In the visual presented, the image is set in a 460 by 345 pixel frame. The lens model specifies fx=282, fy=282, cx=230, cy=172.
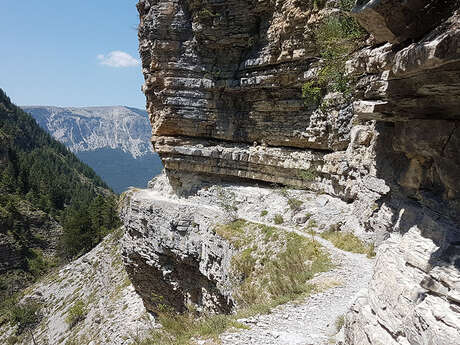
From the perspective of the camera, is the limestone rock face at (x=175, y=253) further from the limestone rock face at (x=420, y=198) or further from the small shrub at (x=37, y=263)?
the small shrub at (x=37, y=263)

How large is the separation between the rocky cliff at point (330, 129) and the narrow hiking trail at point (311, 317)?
1571mm

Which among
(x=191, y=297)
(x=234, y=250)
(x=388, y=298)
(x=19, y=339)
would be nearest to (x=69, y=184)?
(x=19, y=339)

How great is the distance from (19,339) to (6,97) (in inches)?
5700

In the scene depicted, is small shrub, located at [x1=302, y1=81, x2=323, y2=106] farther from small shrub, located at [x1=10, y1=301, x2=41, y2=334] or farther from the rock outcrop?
small shrub, located at [x1=10, y1=301, x2=41, y2=334]

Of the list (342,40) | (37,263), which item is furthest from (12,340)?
(342,40)

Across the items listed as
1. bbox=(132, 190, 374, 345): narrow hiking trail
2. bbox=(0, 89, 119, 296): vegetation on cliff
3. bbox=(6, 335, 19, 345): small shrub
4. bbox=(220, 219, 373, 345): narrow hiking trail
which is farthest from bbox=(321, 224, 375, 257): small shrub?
bbox=(0, 89, 119, 296): vegetation on cliff

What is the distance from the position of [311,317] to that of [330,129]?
1460 centimetres

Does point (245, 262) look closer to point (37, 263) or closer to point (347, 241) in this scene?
point (347, 241)

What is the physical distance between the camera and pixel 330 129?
19672 millimetres

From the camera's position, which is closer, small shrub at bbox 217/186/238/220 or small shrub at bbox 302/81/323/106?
small shrub at bbox 302/81/323/106

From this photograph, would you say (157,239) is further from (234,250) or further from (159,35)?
(159,35)

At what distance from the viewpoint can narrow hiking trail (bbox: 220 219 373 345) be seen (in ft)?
22.5

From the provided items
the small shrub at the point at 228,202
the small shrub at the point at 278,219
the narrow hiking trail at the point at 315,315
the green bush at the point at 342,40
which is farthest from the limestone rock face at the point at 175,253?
the green bush at the point at 342,40

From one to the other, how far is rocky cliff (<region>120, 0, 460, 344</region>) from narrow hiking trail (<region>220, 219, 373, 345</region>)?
1.57m
